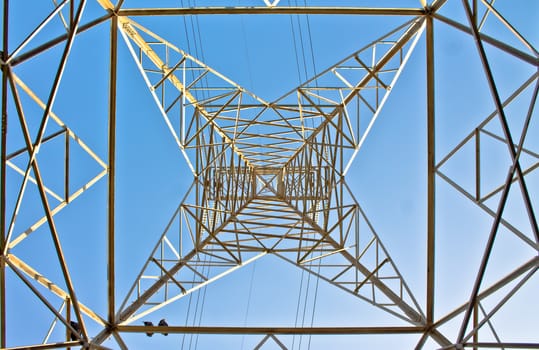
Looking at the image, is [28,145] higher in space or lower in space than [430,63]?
lower

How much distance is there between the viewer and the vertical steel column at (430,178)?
1029cm

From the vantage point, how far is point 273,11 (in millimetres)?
10859

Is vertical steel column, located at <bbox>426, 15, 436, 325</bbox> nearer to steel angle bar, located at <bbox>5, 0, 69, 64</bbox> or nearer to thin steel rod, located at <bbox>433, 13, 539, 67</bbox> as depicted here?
thin steel rod, located at <bbox>433, 13, 539, 67</bbox>

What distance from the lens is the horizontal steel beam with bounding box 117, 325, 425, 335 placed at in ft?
33.5

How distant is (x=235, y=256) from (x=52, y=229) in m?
6.52

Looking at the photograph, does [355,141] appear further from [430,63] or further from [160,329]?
[160,329]

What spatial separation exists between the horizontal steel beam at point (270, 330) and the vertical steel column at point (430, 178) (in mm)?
777

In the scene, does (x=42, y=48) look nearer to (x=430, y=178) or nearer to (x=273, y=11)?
(x=273, y=11)

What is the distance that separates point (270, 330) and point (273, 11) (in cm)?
657

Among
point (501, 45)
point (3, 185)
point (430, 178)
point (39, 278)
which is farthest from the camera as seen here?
point (430, 178)

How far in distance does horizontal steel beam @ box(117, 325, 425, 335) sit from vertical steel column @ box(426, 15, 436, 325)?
777mm

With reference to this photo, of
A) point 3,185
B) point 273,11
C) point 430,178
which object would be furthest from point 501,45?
point 3,185

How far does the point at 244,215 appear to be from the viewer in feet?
54.7

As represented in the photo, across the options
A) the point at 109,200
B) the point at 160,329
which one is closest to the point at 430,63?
the point at 109,200
